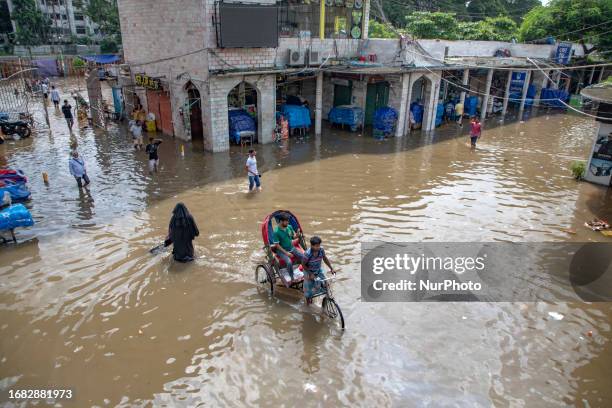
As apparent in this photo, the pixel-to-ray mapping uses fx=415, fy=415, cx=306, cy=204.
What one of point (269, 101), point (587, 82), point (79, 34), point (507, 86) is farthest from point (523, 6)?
point (79, 34)

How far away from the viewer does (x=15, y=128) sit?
19.4m

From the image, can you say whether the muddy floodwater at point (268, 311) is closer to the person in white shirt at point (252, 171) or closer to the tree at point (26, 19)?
the person in white shirt at point (252, 171)

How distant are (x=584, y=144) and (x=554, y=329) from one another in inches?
675

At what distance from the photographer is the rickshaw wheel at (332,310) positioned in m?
7.13

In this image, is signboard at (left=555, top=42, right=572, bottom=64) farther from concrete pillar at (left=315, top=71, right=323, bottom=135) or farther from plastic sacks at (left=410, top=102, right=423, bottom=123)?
concrete pillar at (left=315, top=71, right=323, bottom=135)

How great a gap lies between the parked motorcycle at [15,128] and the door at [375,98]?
17.1 m

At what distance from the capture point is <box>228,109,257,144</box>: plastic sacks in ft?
60.7

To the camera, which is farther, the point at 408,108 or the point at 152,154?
the point at 408,108

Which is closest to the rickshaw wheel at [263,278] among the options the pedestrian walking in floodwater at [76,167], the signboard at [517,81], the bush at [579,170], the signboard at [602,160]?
the pedestrian walking in floodwater at [76,167]

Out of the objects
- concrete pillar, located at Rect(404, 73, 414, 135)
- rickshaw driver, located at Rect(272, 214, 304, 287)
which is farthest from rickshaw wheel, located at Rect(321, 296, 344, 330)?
concrete pillar, located at Rect(404, 73, 414, 135)

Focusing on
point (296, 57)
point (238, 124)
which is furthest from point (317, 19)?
point (238, 124)

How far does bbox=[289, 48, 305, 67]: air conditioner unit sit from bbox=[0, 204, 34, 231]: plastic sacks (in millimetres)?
13070

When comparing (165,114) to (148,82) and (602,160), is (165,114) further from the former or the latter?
(602,160)

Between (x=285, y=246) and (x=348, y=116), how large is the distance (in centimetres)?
1544
